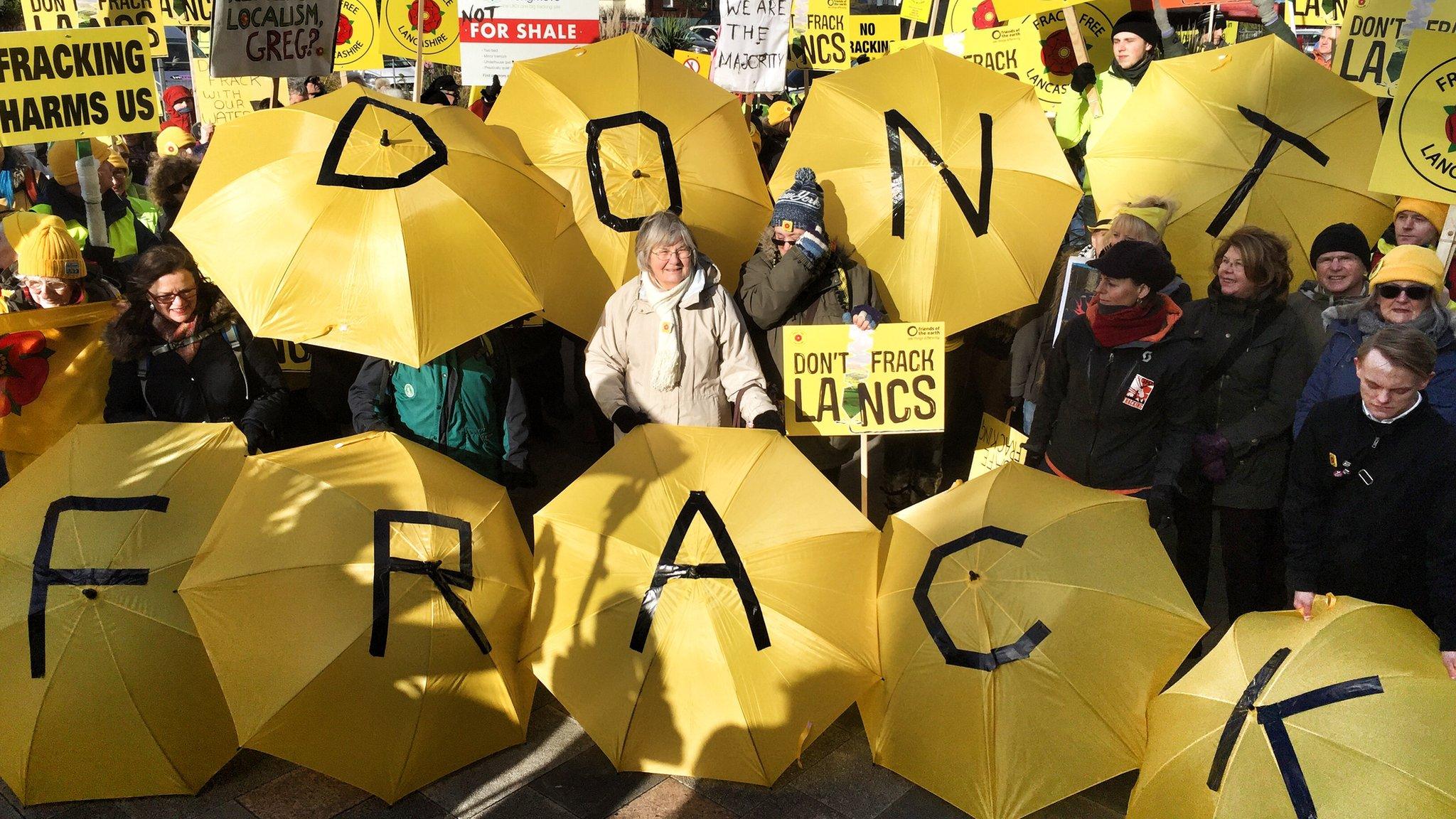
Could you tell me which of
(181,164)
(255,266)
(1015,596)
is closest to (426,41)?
(181,164)

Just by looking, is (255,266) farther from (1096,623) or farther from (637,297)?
(1096,623)

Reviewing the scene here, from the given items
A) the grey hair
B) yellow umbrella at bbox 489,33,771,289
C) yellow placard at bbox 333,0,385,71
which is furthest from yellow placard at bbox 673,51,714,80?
the grey hair

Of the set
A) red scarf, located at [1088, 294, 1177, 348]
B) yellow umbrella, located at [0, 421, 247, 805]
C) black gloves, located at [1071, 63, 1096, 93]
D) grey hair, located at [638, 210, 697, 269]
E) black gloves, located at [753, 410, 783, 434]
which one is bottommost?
yellow umbrella, located at [0, 421, 247, 805]

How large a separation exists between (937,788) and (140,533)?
3.00 m

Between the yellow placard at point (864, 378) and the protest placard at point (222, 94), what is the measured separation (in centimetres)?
835

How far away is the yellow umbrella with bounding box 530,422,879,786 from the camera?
3936mm

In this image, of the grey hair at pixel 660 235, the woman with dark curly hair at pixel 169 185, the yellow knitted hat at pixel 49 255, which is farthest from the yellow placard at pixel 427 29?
the grey hair at pixel 660 235

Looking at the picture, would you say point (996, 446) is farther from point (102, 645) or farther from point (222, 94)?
point (222, 94)

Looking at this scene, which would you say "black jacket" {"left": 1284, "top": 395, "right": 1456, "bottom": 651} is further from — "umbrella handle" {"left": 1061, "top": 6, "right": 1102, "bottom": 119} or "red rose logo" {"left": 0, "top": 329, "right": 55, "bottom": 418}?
"red rose logo" {"left": 0, "top": 329, "right": 55, "bottom": 418}

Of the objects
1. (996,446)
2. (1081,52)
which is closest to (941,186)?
(996,446)

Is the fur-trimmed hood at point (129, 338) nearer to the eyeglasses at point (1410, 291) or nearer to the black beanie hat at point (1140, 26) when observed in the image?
the eyeglasses at point (1410, 291)

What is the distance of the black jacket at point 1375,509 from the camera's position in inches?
151

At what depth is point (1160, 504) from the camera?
181 inches

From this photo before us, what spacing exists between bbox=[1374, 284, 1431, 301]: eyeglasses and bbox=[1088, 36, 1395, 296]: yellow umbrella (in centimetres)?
159
